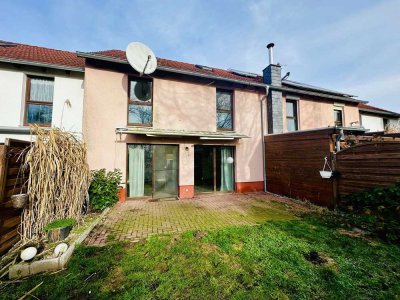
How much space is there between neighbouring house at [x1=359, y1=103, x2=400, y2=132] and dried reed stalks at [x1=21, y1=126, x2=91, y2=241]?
2059cm

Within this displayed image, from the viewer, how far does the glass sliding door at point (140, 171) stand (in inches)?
329

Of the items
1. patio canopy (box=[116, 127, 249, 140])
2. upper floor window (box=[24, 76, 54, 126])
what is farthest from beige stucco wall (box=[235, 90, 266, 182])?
upper floor window (box=[24, 76, 54, 126])

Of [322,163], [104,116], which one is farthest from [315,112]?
[104,116]

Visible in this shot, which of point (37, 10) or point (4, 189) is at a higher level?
point (37, 10)

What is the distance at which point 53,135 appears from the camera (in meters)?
4.73

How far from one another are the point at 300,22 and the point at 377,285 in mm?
11165

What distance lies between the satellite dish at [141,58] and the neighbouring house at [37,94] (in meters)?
2.60

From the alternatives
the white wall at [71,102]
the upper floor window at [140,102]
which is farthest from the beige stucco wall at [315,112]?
the white wall at [71,102]

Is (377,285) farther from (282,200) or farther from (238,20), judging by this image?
(238,20)

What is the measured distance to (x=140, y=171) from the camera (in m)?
8.52

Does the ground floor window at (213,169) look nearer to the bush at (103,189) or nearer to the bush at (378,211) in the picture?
the bush at (103,189)

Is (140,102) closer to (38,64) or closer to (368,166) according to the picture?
(38,64)

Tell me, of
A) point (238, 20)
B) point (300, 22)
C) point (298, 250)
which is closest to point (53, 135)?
point (298, 250)

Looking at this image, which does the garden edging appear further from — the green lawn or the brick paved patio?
the brick paved patio
